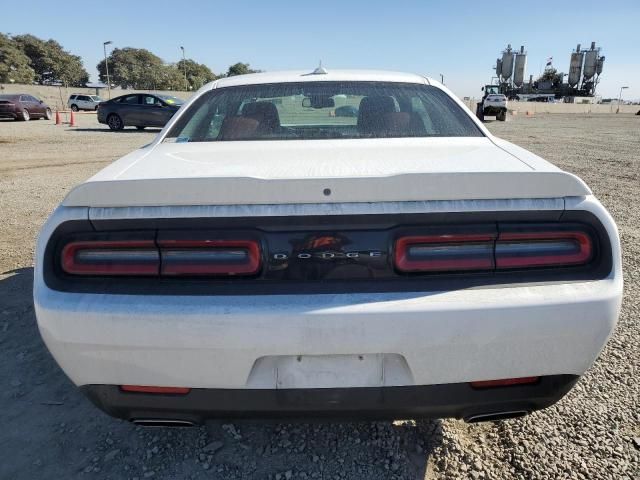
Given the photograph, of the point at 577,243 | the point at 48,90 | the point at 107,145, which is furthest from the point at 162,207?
the point at 48,90

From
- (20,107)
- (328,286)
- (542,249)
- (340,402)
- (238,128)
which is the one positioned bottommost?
(340,402)

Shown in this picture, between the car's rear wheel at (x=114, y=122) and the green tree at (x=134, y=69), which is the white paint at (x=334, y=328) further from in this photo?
the green tree at (x=134, y=69)

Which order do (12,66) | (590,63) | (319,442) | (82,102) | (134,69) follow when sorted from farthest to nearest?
(590,63)
(134,69)
(12,66)
(82,102)
(319,442)

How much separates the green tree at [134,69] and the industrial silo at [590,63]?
80056 millimetres

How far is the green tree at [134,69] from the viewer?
80.4 m

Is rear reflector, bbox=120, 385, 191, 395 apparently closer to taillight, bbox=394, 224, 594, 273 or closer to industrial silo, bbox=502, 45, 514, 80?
taillight, bbox=394, 224, 594, 273

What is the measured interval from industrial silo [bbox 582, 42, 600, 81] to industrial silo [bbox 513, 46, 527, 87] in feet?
36.4

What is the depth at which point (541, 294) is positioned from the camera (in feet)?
4.65

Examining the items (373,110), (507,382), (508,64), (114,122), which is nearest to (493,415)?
(507,382)

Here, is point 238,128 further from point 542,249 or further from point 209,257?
point 542,249

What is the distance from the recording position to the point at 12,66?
190 ft

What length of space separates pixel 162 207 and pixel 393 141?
118 centimetres

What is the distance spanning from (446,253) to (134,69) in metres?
94.0

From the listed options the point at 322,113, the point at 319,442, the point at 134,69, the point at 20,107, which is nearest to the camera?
the point at 319,442
